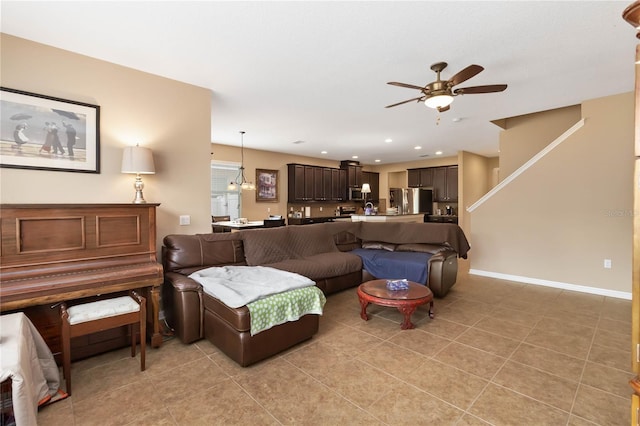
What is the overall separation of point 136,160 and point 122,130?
41 centimetres

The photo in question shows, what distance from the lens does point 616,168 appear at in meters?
3.92

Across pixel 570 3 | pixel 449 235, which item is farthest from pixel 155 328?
pixel 570 3

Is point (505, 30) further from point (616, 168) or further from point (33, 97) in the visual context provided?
point (33, 97)

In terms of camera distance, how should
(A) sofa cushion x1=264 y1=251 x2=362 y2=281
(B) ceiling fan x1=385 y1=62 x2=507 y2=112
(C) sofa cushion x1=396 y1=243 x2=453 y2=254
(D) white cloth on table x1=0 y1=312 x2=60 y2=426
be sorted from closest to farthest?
(D) white cloth on table x1=0 y1=312 x2=60 y2=426 < (B) ceiling fan x1=385 y1=62 x2=507 y2=112 < (A) sofa cushion x1=264 y1=251 x2=362 y2=281 < (C) sofa cushion x1=396 y1=243 x2=453 y2=254

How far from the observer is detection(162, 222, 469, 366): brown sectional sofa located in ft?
7.93

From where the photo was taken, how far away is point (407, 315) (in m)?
2.94

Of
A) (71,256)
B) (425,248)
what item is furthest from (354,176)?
(71,256)

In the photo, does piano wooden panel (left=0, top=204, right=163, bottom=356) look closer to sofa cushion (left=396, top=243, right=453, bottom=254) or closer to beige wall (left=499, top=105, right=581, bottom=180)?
sofa cushion (left=396, top=243, right=453, bottom=254)

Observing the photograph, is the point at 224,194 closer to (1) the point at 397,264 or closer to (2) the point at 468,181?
(1) the point at 397,264

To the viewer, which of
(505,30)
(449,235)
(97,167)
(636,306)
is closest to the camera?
(636,306)

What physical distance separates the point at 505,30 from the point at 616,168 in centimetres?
301

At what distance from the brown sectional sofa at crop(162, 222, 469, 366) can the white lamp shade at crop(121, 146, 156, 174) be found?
0.78m

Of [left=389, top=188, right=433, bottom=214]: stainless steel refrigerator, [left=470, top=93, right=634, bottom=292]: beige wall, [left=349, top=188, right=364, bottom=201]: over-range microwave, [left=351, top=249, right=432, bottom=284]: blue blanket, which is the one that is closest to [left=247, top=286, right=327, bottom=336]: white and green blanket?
[left=351, top=249, right=432, bottom=284]: blue blanket

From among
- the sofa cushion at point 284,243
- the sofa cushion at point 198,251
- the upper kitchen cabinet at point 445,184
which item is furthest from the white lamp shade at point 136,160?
the upper kitchen cabinet at point 445,184
